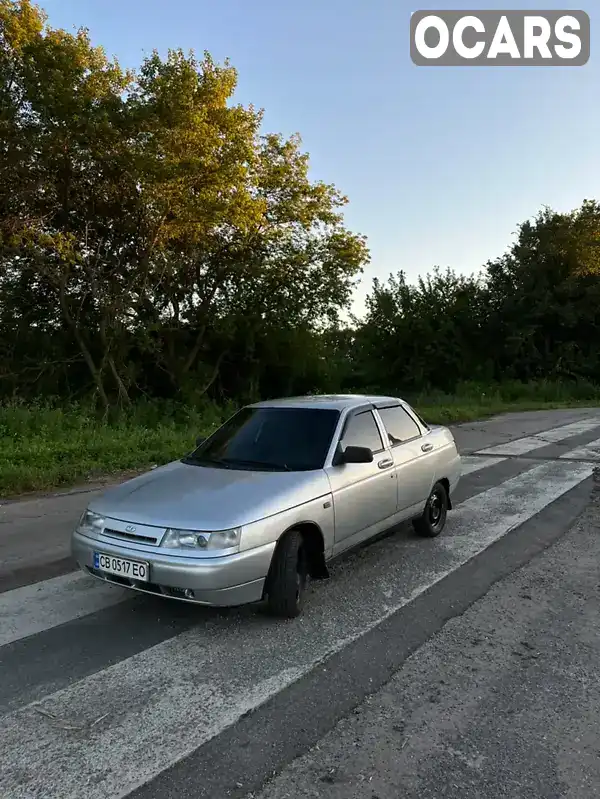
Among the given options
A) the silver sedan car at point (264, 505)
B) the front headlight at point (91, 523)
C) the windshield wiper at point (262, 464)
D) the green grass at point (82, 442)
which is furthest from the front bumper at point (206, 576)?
the green grass at point (82, 442)

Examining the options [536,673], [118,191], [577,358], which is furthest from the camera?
[577,358]

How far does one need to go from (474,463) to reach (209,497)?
8.10m

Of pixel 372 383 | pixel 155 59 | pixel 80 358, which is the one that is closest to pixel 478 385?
pixel 372 383

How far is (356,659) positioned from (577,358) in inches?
1647

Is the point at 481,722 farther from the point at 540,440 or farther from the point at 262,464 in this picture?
the point at 540,440

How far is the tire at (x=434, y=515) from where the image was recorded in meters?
6.43

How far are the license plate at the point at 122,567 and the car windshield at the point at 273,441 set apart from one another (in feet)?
4.19

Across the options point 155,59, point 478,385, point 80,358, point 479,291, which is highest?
point 155,59

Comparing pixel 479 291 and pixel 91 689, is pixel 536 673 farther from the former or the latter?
pixel 479 291

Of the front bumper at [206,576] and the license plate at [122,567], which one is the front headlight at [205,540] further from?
the license plate at [122,567]

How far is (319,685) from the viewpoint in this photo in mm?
3451

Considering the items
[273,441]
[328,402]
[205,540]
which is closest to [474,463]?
[328,402]

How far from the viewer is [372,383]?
41.2m

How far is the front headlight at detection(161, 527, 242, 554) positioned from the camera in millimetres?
3953
